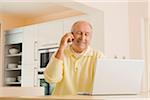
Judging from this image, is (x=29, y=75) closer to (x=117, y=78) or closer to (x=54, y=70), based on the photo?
(x=54, y=70)

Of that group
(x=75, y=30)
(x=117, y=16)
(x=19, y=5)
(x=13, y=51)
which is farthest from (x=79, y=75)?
(x=13, y=51)

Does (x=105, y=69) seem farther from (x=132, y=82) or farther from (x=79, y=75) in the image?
(x=79, y=75)

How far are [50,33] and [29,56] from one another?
1.82 feet

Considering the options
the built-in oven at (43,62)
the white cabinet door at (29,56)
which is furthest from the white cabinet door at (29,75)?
the built-in oven at (43,62)

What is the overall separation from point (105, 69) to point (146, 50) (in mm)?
2847

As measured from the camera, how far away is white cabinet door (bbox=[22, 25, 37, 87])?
161 inches

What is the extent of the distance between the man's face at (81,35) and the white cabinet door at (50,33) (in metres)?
2.09

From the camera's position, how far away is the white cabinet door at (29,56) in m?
4.09

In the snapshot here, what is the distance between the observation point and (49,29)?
391 centimetres

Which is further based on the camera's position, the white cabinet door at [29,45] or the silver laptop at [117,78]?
the white cabinet door at [29,45]

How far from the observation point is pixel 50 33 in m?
3.88

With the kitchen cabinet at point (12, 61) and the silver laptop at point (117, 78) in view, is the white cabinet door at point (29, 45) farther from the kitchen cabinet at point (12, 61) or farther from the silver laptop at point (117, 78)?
the silver laptop at point (117, 78)

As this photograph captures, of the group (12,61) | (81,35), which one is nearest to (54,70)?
(81,35)

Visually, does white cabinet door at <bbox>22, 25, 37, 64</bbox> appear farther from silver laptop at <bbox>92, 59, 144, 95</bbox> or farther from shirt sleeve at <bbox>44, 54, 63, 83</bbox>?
silver laptop at <bbox>92, 59, 144, 95</bbox>
